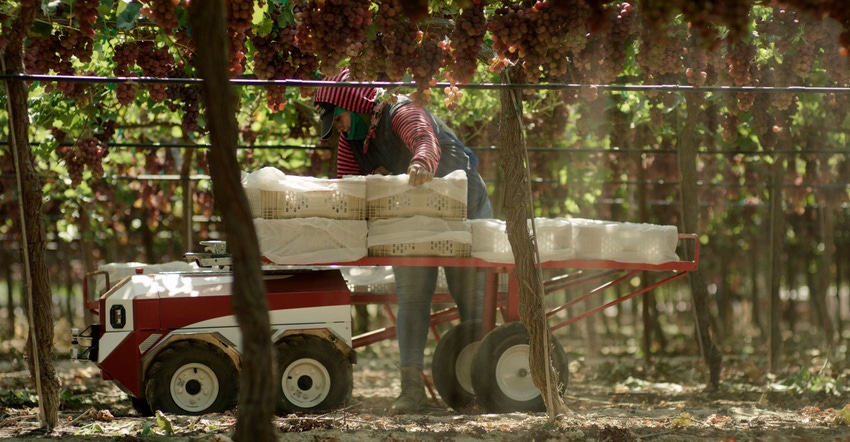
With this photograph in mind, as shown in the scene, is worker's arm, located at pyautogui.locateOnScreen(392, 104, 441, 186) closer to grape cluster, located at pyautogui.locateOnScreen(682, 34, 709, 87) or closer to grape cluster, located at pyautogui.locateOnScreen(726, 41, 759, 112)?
grape cluster, located at pyautogui.locateOnScreen(682, 34, 709, 87)

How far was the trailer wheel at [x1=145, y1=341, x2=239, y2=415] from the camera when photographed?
5.04m

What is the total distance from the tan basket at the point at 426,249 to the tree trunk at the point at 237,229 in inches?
84.4

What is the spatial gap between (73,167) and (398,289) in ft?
8.10

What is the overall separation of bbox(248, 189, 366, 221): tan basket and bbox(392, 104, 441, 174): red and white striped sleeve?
1.31 ft

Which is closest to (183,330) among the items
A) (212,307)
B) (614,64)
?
(212,307)

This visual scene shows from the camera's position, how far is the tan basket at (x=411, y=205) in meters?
5.06

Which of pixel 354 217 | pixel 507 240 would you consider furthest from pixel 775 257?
pixel 354 217

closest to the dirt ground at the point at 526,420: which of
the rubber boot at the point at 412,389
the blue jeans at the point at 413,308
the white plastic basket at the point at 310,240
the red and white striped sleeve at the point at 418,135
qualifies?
the rubber boot at the point at 412,389

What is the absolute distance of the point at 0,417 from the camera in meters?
5.15

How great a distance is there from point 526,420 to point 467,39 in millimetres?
1943

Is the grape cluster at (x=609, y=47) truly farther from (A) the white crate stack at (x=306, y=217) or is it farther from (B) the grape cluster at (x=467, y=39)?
(A) the white crate stack at (x=306, y=217)

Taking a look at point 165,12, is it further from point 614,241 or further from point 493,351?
point 614,241

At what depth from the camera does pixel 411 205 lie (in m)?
5.07

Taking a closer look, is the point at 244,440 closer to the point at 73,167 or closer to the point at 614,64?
the point at 614,64
